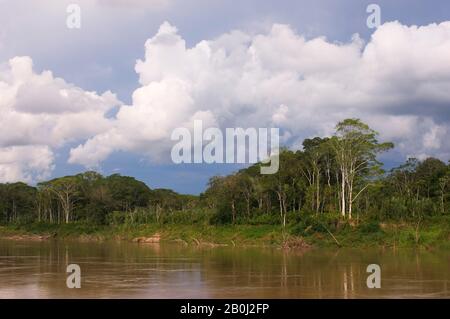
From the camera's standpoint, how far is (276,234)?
173 ft

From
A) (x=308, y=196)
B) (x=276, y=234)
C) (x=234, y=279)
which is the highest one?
(x=308, y=196)

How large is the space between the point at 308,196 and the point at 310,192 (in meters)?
0.54

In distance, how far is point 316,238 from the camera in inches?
1897

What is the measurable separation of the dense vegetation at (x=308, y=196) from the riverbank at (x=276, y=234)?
26 cm

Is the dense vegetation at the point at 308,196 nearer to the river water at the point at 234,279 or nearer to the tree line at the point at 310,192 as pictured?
the tree line at the point at 310,192

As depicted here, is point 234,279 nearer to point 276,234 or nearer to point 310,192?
point 276,234

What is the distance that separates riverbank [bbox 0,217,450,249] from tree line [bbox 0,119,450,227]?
62.4 inches

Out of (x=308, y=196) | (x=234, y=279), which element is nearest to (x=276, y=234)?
(x=308, y=196)

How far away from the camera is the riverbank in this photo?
4544 centimetres

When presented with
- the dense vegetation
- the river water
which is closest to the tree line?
the dense vegetation

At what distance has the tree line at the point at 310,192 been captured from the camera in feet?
169

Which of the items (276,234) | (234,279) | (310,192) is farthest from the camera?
(310,192)

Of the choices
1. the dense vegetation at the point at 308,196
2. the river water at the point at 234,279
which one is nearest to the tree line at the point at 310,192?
the dense vegetation at the point at 308,196
